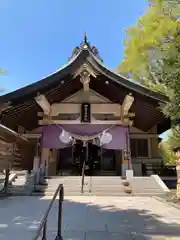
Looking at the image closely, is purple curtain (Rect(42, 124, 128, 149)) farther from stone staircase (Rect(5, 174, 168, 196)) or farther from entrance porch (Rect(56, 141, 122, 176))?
stone staircase (Rect(5, 174, 168, 196))

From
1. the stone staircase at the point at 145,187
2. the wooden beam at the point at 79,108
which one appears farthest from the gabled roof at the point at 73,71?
the stone staircase at the point at 145,187

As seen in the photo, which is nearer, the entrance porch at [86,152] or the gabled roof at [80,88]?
the gabled roof at [80,88]

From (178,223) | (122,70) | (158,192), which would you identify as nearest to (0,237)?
(178,223)

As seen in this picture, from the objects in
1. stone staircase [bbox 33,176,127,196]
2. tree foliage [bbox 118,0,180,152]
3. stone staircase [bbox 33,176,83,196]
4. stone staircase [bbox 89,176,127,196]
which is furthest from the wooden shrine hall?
tree foliage [bbox 118,0,180,152]

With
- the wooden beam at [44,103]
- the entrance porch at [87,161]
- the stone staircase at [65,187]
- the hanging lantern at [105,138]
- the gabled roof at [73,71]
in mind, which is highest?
the gabled roof at [73,71]

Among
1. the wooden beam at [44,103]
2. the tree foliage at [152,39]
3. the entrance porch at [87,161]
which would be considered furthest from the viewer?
the entrance porch at [87,161]

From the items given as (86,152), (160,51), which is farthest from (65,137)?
(160,51)

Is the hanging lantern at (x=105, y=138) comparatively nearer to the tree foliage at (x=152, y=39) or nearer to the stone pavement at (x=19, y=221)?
the tree foliage at (x=152, y=39)

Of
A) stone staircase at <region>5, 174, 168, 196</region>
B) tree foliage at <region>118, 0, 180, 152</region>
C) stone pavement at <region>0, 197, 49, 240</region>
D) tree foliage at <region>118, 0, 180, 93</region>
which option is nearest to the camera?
stone pavement at <region>0, 197, 49, 240</region>

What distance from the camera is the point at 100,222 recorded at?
4422 mm

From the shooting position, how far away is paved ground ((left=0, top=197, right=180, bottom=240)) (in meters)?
3.57

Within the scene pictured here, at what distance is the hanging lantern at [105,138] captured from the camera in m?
11.2

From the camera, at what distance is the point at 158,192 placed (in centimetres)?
844

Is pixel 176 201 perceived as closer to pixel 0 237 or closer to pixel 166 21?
pixel 0 237
